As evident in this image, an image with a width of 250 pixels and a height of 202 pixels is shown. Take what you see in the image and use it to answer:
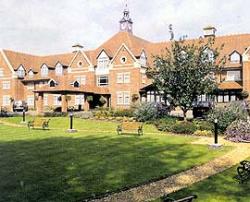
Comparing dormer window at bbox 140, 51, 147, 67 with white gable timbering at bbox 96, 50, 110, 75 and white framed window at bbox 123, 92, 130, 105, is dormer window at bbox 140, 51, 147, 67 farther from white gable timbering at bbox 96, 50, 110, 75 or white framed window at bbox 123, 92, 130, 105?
white gable timbering at bbox 96, 50, 110, 75

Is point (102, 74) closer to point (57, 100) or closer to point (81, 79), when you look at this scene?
point (81, 79)

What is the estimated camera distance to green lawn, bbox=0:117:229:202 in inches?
417

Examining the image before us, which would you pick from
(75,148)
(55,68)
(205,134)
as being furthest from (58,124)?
(55,68)

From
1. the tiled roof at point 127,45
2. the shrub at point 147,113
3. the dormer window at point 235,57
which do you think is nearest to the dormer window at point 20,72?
the tiled roof at point 127,45

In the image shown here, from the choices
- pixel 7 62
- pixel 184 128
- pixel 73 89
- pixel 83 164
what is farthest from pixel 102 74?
pixel 83 164

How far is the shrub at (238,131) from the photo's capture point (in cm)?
2270

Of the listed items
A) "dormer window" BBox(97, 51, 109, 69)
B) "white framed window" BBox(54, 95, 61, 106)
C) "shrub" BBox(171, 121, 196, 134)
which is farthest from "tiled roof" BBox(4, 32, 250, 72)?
"shrub" BBox(171, 121, 196, 134)

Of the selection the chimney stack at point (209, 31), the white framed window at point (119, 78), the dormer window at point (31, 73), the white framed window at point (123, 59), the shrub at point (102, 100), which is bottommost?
the shrub at point (102, 100)

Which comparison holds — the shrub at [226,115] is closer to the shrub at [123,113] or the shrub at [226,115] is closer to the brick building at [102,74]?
the shrub at [123,113]

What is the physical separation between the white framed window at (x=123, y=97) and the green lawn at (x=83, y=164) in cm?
2820

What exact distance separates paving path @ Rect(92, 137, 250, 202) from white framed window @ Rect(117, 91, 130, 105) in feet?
108

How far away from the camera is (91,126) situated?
1246 inches

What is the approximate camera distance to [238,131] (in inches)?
930

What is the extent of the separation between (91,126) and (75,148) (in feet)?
45.1
